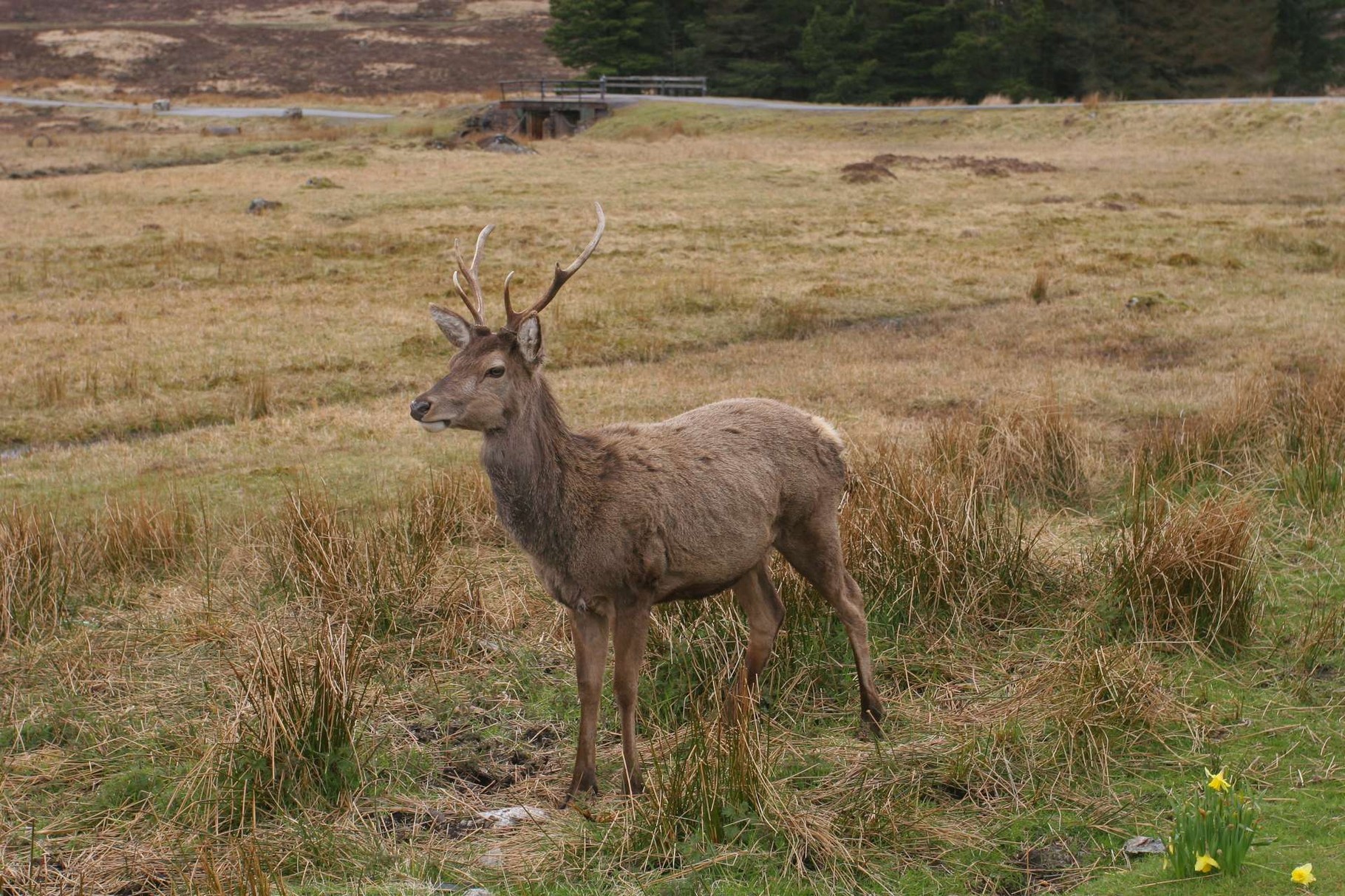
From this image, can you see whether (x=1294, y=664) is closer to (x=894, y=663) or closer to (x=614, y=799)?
(x=894, y=663)

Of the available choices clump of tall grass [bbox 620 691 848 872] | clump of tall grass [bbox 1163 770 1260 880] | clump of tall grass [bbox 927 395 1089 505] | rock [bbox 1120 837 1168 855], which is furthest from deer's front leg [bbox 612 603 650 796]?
clump of tall grass [bbox 927 395 1089 505]

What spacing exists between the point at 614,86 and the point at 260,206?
1319 inches

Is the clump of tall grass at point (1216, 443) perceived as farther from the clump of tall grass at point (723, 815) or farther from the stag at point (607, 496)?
the clump of tall grass at point (723, 815)

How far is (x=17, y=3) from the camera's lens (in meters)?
103

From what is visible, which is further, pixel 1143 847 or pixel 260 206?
pixel 260 206

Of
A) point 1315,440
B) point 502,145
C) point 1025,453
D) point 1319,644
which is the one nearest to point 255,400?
point 1025,453

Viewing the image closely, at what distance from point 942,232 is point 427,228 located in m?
10.5

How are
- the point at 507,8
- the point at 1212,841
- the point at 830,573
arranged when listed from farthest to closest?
the point at 507,8 < the point at 830,573 < the point at 1212,841

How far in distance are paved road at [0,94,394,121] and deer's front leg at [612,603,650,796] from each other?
53.1 metres

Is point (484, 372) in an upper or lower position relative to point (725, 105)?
lower

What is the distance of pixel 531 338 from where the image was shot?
6.29 meters

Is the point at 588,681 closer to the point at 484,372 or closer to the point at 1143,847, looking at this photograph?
the point at 484,372

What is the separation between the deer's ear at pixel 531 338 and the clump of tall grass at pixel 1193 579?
411cm

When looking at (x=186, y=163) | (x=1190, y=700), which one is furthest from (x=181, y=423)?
(x=186, y=163)
